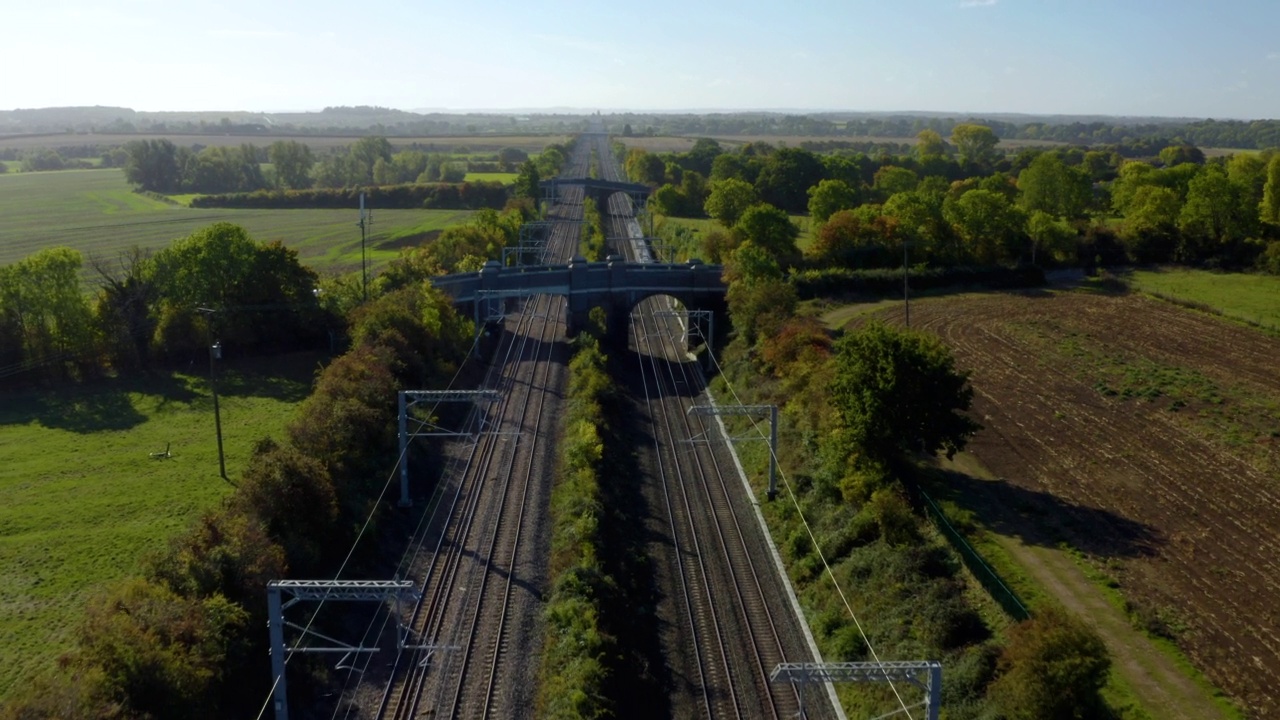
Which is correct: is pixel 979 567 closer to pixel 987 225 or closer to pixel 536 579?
pixel 536 579

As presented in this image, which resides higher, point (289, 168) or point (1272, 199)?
point (289, 168)

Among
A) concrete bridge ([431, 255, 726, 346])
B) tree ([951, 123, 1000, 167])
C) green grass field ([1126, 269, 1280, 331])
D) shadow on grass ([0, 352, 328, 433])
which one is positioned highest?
tree ([951, 123, 1000, 167])

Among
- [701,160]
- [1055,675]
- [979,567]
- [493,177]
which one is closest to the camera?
[1055,675]

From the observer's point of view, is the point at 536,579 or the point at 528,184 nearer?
the point at 536,579

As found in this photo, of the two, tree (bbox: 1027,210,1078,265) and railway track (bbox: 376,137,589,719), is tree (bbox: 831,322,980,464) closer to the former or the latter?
railway track (bbox: 376,137,589,719)

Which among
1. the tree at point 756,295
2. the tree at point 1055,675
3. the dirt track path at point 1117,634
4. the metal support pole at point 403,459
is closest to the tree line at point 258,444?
the metal support pole at point 403,459

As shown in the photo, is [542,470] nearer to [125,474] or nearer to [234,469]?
[234,469]

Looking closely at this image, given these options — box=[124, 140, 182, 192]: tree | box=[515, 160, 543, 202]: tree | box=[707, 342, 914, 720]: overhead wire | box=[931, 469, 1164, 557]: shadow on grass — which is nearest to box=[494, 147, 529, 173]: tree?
box=[515, 160, 543, 202]: tree

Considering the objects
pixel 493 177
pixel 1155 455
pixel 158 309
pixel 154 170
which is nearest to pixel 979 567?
pixel 1155 455
